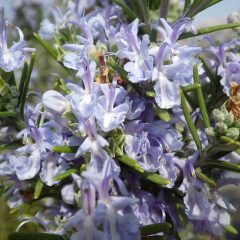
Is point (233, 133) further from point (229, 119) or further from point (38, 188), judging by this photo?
point (38, 188)

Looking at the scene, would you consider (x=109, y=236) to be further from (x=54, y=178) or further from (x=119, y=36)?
(x=119, y=36)

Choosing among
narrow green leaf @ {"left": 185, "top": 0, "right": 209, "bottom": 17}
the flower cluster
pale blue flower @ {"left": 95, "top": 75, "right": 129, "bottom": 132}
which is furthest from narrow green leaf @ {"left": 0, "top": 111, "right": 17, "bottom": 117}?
narrow green leaf @ {"left": 185, "top": 0, "right": 209, "bottom": 17}

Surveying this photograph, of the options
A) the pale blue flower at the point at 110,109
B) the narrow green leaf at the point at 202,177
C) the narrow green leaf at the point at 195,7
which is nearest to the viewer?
the pale blue flower at the point at 110,109

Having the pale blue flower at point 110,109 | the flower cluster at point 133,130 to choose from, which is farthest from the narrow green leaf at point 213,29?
the pale blue flower at point 110,109

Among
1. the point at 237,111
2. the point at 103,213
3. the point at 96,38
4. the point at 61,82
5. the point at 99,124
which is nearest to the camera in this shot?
the point at 103,213

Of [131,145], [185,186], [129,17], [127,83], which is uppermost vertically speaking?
[129,17]

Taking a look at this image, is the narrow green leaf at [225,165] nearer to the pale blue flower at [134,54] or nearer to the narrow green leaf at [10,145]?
the pale blue flower at [134,54]

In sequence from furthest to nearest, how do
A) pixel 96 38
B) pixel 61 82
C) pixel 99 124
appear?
pixel 96 38 < pixel 61 82 < pixel 99 124

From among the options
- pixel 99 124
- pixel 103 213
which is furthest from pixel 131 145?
pixel 103 213
